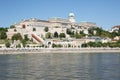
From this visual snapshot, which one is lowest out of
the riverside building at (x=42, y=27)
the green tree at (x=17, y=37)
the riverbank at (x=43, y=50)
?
the riverbank at (x=43, y=50)

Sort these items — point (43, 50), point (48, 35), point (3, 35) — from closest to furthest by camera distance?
point (43, 50), point (3, 35), point (48, 35)

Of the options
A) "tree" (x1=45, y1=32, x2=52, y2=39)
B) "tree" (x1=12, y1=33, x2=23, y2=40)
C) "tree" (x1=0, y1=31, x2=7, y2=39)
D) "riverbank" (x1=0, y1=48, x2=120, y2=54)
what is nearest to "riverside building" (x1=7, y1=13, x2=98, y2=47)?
"tree" (x1=45, y1=32, x2=52, y2=39)

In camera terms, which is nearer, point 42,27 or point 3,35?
point 3,35

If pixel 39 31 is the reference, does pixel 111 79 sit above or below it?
below

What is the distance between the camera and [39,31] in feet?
311

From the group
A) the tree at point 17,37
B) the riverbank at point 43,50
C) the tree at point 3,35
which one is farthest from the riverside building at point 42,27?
the riverbank at point 43,50

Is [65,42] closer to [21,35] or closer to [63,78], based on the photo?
[21,35]

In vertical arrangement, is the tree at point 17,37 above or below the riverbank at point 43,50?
above

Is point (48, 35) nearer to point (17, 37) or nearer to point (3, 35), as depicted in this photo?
point (17, 37)

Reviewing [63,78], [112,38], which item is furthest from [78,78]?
[112,38]

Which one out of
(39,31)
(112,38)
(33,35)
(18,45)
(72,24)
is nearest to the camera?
(18,45)

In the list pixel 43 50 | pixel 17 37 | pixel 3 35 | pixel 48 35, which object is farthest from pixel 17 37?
pixel 43 50

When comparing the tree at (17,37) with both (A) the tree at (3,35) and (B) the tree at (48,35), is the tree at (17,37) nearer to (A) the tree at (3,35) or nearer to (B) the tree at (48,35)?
(A) the tree at (3,35)

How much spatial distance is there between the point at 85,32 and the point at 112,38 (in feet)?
25.7
